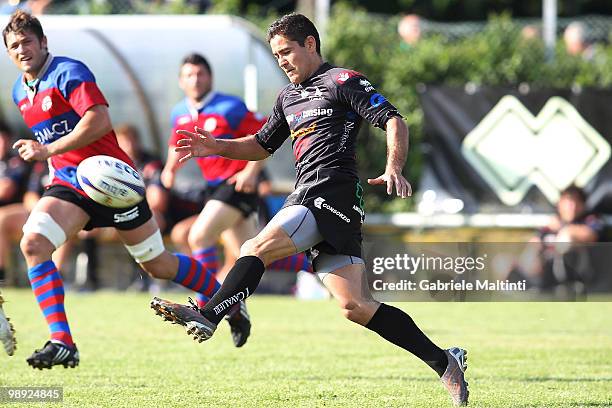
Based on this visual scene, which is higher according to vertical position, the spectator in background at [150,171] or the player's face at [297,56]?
the player's face at [297,56]

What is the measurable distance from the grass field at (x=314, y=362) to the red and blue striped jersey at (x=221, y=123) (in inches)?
56.1

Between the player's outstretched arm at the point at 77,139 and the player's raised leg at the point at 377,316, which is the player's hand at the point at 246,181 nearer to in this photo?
the player's outstretched arm at the point at 77,139

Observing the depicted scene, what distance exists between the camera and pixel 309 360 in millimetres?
8469

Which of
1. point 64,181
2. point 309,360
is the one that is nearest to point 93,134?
point 64,181

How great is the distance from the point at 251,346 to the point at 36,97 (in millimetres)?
2860

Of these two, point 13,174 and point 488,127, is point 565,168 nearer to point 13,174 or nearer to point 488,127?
point 488,127

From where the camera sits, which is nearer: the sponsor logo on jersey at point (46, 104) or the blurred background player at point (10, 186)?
the sponsor logo on jersey at point (46, 104)

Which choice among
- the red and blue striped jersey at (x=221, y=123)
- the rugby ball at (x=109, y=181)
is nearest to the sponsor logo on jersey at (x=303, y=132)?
the rugby ball at (x=109, y=181)

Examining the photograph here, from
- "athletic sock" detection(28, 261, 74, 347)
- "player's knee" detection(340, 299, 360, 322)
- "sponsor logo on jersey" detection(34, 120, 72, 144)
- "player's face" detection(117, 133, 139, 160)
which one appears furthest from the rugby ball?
"player's face" detection(117, 133, 139, 160)

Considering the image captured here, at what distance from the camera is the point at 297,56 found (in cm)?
654

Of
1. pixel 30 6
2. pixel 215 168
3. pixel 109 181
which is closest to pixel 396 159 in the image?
pixel 109 181

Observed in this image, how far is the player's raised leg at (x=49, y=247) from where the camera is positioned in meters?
7.11

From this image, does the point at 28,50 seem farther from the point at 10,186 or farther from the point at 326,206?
the point at 10,186

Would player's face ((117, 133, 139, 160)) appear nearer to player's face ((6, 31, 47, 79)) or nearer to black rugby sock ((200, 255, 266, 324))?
player's face ((6, 31, 47, 79))
